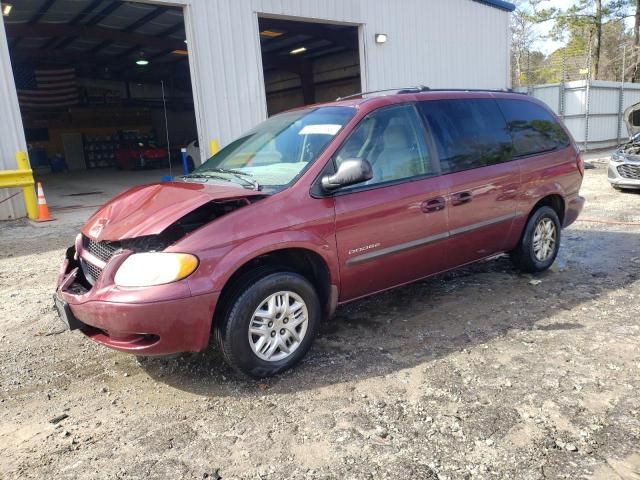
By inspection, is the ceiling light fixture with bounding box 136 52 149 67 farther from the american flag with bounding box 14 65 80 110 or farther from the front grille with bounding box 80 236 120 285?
the front grille with bounding box 80 236 120 285

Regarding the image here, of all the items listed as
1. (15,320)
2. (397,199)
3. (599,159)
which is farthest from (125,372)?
(599,159)

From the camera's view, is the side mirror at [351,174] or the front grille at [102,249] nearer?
the front grille at [102,249]

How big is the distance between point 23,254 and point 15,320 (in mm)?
2735

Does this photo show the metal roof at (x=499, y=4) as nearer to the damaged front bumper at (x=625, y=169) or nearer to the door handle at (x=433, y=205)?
the damaged front bumper at (x=625, y=169)

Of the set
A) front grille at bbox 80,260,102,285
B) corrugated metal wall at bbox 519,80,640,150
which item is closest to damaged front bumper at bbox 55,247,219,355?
front grille at bbox 80,260,102,285

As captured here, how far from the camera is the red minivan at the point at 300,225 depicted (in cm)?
289

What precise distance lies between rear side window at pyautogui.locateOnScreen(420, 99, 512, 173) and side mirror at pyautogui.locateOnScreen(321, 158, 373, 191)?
1.03 meters

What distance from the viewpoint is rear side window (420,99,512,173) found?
411cm

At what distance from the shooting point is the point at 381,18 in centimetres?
1341

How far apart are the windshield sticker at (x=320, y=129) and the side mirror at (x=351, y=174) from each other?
16.4 inches

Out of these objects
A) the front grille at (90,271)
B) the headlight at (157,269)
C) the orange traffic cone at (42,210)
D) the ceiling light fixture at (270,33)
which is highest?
the ceiling light fixture at (270,33)

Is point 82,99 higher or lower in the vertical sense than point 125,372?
higher

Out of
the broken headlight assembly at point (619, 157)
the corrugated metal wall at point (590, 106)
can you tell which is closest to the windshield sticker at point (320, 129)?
the broken headlight assembly at point (619, 157)

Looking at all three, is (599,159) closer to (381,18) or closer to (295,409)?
(381,18)
